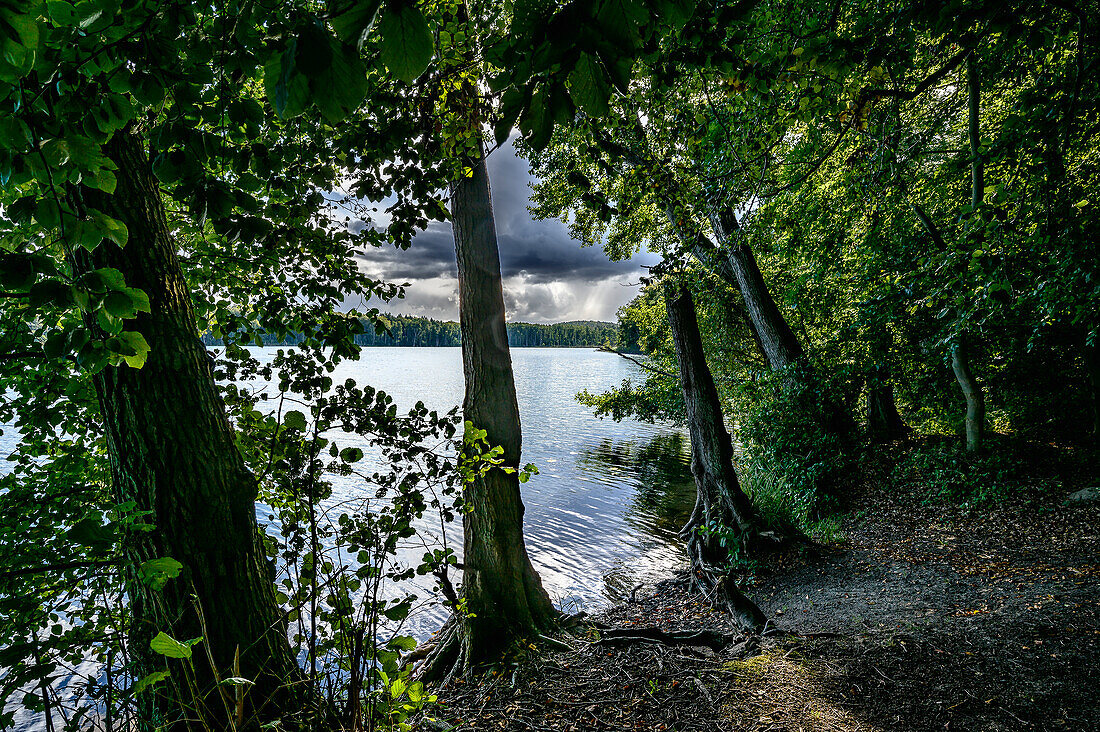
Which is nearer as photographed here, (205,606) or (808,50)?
(205,606)

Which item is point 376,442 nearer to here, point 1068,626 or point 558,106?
point 558,106

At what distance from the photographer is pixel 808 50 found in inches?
91.9

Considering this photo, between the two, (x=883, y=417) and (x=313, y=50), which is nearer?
(x=313, y=50)

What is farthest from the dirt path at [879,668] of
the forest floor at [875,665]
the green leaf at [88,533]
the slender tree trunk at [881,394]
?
the slender tree trunk at [881,394]

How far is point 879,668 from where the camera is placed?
10.5ft

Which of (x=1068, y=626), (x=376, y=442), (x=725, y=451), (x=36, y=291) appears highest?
(x=36, y=291)

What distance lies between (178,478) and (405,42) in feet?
7.14

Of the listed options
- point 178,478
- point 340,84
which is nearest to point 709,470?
point 178,478

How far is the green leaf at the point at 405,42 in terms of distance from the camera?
0.72 meters

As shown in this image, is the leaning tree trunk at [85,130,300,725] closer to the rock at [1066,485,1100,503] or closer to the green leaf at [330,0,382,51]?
the green leaf at [330,0,382,51]

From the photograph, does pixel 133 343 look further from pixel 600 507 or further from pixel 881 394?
pixel 600 507

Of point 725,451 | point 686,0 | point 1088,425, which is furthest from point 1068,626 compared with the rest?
point 1088,425

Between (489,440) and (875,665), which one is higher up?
(489,440)

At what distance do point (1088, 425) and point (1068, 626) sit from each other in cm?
887
